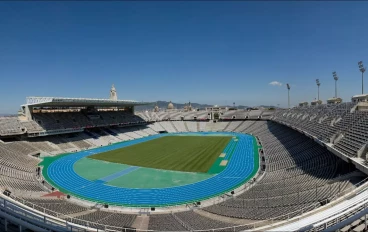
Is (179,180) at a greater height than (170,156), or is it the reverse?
(170,156)

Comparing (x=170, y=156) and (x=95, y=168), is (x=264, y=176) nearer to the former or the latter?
(x=170, y=156)

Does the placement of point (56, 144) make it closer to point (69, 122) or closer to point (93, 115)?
point (69, 122)

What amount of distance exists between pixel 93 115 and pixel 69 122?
25.0 ft

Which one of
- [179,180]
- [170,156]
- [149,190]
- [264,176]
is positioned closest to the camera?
[149,190]

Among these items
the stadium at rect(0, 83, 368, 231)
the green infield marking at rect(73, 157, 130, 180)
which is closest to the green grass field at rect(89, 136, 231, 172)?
the stadium at rect(0, 83, 368, 231)

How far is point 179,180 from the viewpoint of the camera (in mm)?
24484

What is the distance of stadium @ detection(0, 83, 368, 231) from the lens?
1027 centimetres

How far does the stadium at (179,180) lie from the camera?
10.3 meters

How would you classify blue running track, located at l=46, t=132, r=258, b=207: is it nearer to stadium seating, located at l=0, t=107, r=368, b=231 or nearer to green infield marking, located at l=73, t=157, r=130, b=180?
stadium seating, located at l=0, t=107, r=368, b=231

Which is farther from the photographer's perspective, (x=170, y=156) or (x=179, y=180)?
(x=170, y=156)

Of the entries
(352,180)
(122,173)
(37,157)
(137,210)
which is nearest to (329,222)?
(352,180)

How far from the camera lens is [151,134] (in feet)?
210

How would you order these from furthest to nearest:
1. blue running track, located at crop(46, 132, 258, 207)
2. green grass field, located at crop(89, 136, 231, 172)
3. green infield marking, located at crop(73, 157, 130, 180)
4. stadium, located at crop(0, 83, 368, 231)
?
green grass field, located at crop(89, 136, 231, 172), green infield marking, located at crop(73, 157, 130, 180), blue running track, located at crop(46, 132, 258, 207), stadium, located at crop(0, 83, 368, 231)

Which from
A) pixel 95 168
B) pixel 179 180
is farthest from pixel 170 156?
pixel 179 180
